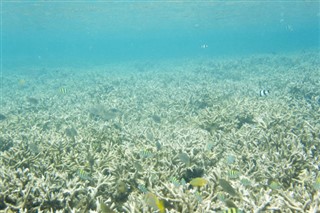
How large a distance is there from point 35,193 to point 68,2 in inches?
1542

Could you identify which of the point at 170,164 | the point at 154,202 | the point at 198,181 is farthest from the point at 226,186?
the point at 170,164

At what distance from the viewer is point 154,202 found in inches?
136

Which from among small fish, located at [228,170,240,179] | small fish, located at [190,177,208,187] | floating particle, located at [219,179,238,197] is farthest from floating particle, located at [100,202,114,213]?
small fish, located at [228,170,240,179]

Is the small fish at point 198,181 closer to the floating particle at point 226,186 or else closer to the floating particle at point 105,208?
the floating particle at point 226,186

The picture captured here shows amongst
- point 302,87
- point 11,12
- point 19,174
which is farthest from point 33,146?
point 11,12

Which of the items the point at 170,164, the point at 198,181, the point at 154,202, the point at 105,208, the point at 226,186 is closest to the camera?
the point at 105,208

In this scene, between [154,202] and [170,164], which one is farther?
[170,164]

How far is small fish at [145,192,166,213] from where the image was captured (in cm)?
342

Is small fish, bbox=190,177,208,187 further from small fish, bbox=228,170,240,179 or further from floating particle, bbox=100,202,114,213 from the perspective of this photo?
floating particle, bbox=100,202,114,213

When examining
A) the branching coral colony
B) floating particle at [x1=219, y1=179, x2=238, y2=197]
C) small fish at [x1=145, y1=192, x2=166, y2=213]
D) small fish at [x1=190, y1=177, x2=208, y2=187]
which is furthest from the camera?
small fish at [x1=190, y1=177, x2=208, y2=187]

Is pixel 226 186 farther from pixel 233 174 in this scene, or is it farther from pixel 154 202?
pixel 154 202

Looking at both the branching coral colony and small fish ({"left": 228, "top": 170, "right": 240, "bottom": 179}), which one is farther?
small fish ({"left": 228, "top": 170, "right": 240, "bottom": 179})

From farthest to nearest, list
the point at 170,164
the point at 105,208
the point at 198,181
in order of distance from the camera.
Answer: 1. the point at 170,164
2. the point at 198,181
3. the point at 105,208

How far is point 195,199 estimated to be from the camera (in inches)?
153
